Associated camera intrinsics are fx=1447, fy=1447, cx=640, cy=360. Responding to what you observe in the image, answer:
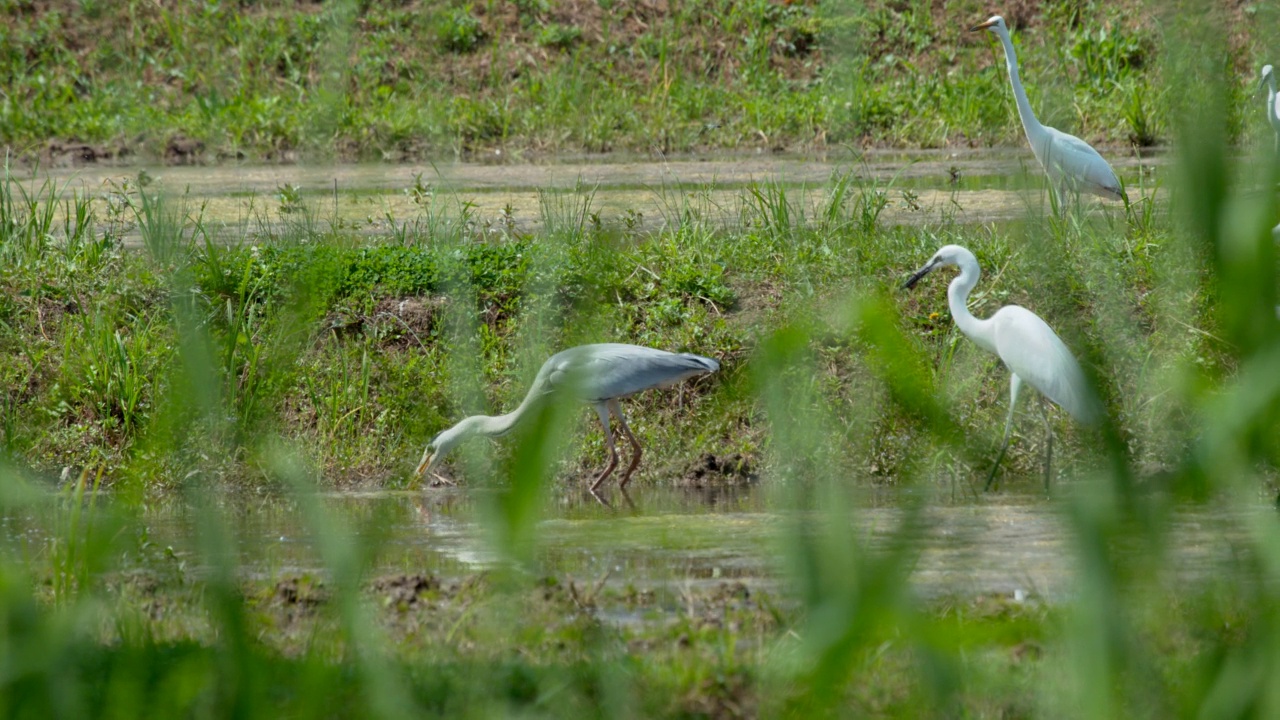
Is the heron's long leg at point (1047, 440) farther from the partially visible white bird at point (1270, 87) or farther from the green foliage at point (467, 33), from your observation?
the green foliage at point (467, 33)

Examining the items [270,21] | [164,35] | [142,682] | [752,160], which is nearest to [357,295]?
[142,682]

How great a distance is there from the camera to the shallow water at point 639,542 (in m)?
3.79

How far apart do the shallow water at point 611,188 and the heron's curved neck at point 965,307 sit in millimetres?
528

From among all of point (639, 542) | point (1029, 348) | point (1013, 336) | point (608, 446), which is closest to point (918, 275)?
point (1013, 336)

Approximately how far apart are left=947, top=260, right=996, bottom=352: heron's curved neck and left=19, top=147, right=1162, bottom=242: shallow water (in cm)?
53

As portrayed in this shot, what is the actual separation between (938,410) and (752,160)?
9.84 metres

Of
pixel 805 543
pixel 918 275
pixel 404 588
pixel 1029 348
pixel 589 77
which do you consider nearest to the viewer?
pixel 805 543

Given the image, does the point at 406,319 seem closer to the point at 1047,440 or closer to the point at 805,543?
the point at 1047,440

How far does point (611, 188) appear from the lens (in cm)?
594

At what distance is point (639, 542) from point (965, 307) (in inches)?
73.5

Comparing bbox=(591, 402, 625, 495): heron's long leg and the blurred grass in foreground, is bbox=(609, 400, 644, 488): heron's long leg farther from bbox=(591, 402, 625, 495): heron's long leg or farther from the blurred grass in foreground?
the blurred grass in foreground

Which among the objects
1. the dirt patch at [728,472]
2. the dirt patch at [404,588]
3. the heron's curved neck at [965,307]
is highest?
the heron's curved neck at [965,307]

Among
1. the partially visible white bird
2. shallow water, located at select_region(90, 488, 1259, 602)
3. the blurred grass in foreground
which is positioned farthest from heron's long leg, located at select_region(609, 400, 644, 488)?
the partially visible white bird

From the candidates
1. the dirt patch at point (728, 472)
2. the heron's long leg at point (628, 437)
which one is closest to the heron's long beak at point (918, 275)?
the dirt patch at point (728, 472)
